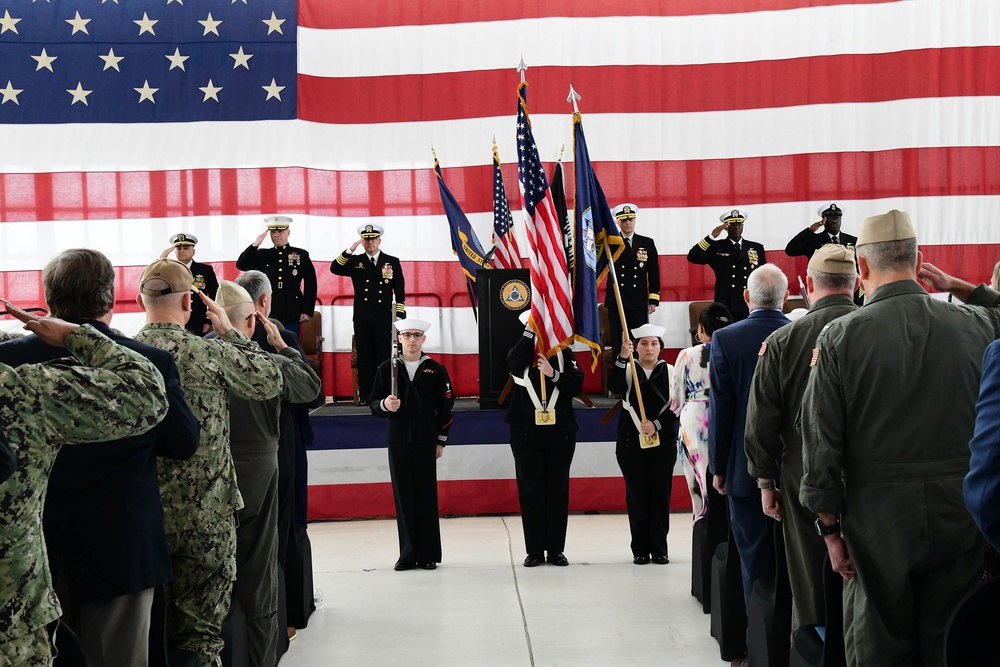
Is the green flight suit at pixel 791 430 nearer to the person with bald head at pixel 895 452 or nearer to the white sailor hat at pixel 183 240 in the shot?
the person with bald head at pixel 895 452

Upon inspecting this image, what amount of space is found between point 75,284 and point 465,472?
5.48 m

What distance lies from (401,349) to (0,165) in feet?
18.0

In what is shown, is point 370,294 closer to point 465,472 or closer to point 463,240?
point 463,240

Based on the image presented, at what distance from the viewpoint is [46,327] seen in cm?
192

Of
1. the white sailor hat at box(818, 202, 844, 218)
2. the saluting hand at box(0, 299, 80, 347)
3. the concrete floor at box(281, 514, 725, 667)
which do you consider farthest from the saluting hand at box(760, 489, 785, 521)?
the white sailor hat at box(818, 202, 844, 218)

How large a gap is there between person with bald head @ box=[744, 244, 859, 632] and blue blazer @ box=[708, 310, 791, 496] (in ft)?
1.96

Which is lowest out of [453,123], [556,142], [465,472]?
[465,472]

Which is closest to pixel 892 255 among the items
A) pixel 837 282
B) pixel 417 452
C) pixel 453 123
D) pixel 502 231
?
pixel 837 282

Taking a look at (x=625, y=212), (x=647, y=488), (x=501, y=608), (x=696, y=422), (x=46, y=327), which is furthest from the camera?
(x=625, y=212)

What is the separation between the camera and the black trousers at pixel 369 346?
895 cm

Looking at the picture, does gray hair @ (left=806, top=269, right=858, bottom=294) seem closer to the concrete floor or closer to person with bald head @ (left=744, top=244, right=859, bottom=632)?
person with bald head @ (left=744, top=244, right=859, bottom=632)

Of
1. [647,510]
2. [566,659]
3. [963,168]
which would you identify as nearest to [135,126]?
[647,510]

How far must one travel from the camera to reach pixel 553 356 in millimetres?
6188

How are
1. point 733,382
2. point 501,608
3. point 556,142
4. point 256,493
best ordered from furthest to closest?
point 556,142 → point 501,608 → point 733,382 → point 256,493
